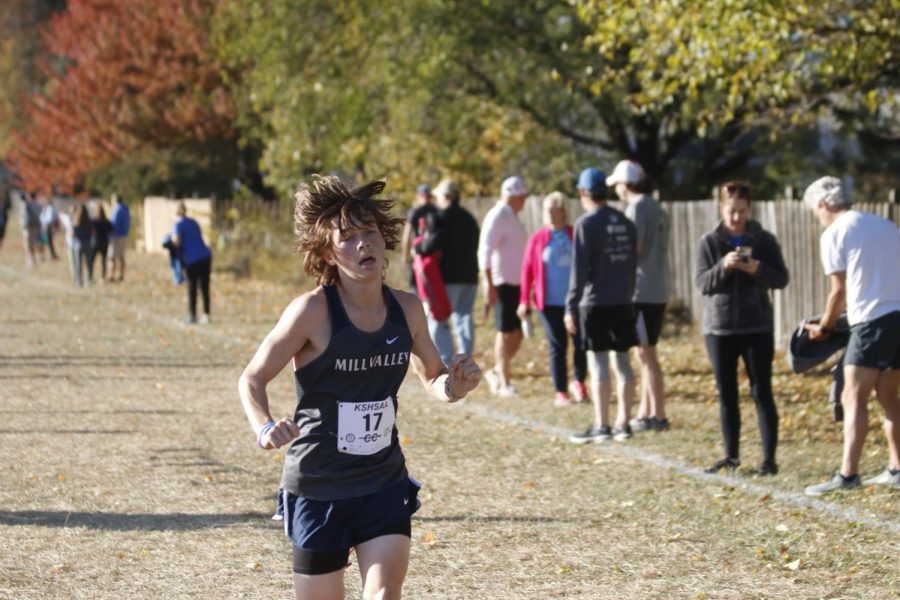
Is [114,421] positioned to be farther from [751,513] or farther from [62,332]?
[62,332]

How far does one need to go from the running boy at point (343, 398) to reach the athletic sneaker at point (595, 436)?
5492 mm

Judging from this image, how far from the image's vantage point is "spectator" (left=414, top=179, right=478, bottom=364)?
43.7ft

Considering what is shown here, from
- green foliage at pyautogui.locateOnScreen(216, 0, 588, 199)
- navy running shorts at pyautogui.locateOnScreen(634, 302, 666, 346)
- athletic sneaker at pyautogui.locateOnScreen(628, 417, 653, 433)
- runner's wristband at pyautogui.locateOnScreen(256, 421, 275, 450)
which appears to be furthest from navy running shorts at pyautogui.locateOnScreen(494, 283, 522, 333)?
green foliage at pyautogui.locateOnScreen(216, 0, 588, 199)

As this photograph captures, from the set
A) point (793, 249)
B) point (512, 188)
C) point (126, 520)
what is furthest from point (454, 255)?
point (126, 520)

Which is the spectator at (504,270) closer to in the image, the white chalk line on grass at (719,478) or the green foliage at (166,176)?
the white chalk line on grass at (719,478)

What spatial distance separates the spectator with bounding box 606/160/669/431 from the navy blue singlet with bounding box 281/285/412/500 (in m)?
6.20

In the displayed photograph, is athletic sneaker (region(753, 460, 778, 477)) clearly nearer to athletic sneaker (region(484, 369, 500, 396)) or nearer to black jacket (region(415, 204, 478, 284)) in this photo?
athletic sneaker (region(484, 369, 500, 396))

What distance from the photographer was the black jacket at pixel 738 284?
28.5 feet

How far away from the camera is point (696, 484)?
872cm

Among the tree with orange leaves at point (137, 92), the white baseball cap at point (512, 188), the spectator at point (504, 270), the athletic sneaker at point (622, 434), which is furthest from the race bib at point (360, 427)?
the tree with orange leaves at point (137, 92)

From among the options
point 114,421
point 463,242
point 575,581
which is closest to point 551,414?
point 463,242

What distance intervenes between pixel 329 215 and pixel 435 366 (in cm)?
71

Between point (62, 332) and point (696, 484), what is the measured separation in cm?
1287

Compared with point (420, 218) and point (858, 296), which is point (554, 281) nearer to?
point (420, 218)
